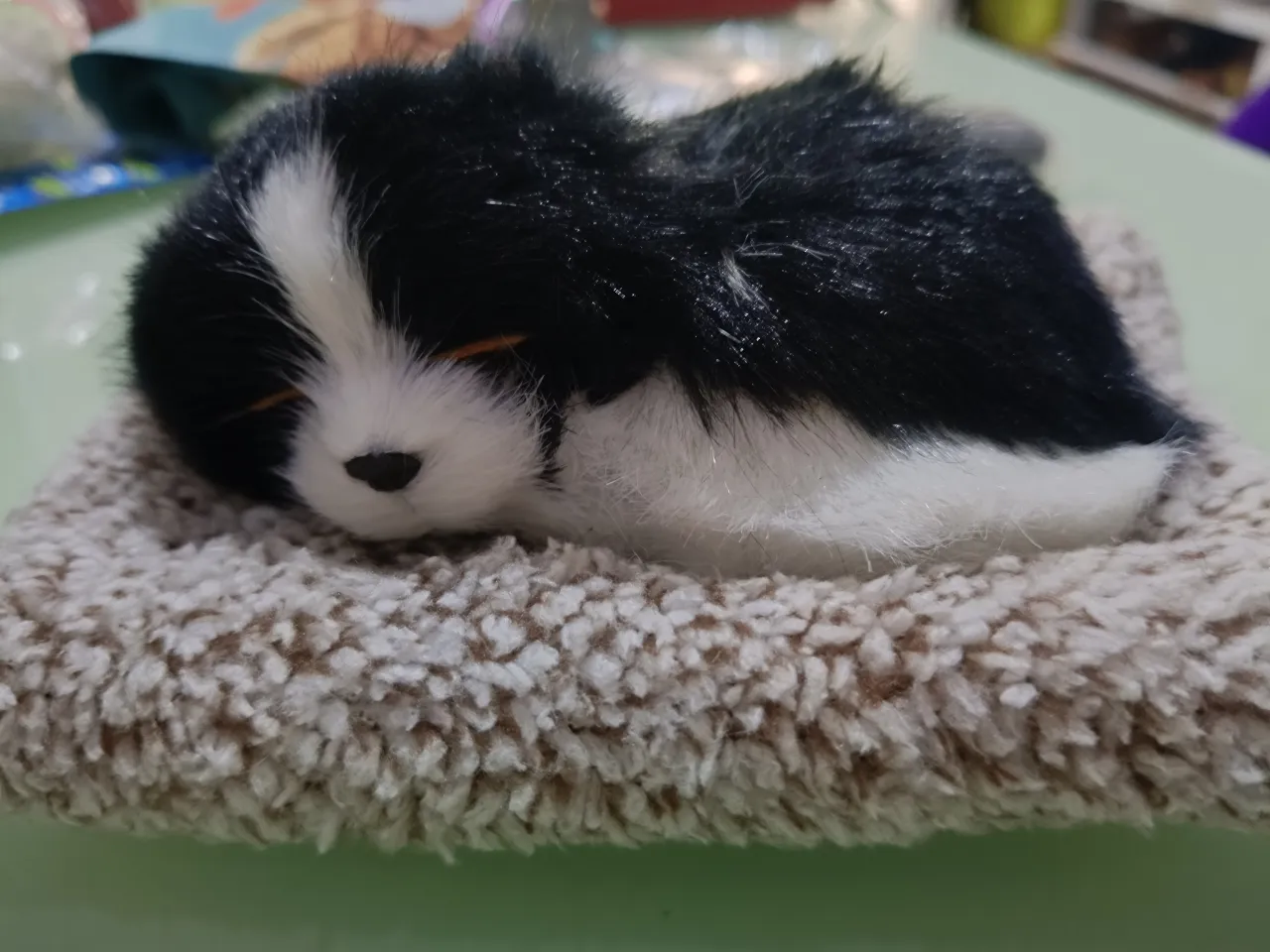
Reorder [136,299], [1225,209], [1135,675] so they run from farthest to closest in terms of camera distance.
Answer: [1225,209], [136,299], [1135,675]

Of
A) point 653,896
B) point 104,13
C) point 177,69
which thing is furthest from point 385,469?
point 104,13

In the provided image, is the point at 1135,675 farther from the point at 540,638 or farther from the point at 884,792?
the point at 540,638

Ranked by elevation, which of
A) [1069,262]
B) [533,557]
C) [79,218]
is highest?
[1069,262]

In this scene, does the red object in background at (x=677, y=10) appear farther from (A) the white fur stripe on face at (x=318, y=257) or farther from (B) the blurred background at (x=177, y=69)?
(A) the white fur stripe on face at (x=318, y=257)

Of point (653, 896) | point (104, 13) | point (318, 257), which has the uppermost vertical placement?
point (318, 257)

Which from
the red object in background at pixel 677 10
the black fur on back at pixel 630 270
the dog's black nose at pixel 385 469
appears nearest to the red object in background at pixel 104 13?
the red object in background at pixel 677 10

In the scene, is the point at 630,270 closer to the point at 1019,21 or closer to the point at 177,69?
the point at 177,69

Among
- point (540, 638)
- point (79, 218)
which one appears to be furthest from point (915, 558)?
point (79, 218)
